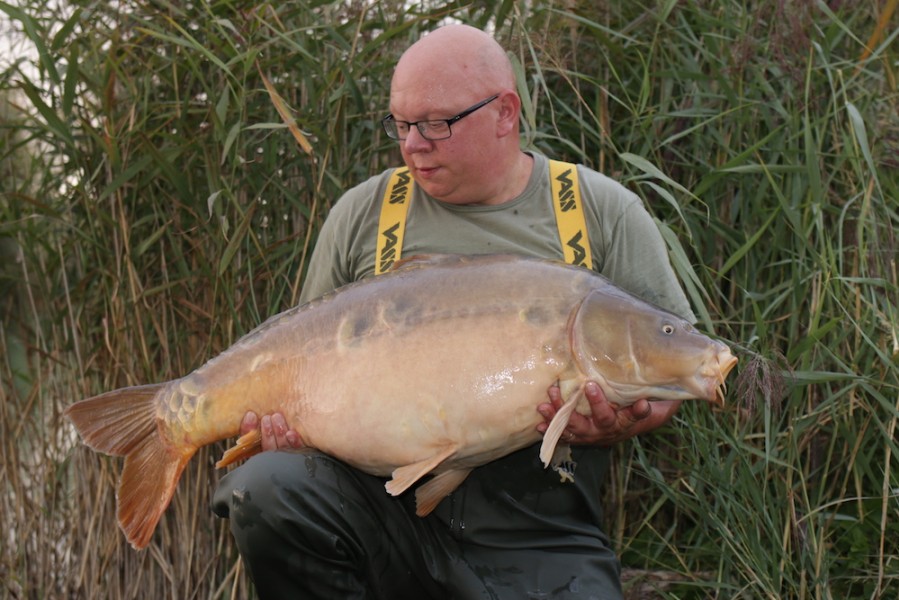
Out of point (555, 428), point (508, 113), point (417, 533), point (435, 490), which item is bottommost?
point (417, 533)

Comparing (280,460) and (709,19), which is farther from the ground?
(709,19)

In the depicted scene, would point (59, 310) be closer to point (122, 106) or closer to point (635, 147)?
point (122, 106)

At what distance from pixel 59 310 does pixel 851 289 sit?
1.92 meters

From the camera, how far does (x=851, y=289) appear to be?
101 inches

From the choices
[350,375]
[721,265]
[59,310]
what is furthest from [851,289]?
[59,310]

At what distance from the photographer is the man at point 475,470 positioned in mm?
2104

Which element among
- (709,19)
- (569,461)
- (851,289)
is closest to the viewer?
(569,461)

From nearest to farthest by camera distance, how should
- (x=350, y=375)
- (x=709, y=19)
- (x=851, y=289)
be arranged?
1. (x=350, y=375)
2. (x=851, y=289)
3. (x=709, y=19)

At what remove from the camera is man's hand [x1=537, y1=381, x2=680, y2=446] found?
2014 mm

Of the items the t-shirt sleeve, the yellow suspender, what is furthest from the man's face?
the t-shirt sleeve

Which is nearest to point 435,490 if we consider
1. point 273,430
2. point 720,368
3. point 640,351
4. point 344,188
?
point 273,430

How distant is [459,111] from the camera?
236 centimetres

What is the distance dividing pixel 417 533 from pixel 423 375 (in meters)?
0.38

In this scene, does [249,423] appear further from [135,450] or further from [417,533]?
[417,533]
